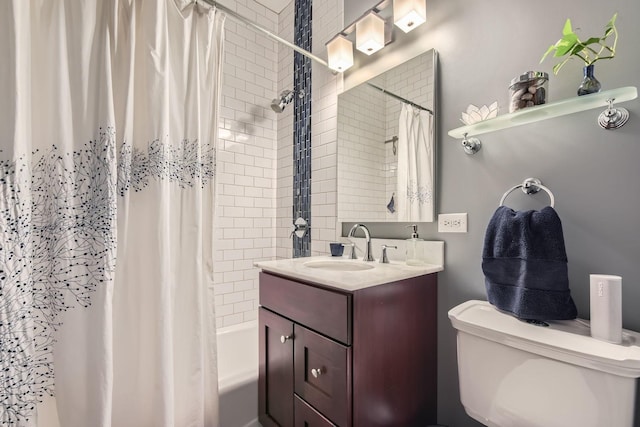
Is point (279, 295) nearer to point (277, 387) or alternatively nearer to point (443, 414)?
point (277, 387)

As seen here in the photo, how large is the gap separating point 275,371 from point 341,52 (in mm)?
1864

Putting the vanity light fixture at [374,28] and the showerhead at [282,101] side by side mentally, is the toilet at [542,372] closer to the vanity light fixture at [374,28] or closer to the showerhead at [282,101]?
the vanity light fixture at [374,28]

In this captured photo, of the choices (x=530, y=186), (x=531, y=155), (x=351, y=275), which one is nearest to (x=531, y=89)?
(x=531, y=155)

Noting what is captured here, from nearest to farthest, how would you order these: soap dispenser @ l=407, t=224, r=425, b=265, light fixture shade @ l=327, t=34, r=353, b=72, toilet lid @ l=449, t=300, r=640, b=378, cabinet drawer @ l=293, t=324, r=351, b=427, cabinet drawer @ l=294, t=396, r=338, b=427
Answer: toilet lid @ l=449, t=300, r=640, b=378
cabinet drawer @ l=293, t=324, r=351, b=427
cabinet drawer @ l=294, t=396, r=338, b=427
soap dispenser @ l=407, t=224, r=425, b=265
light fixture shade @ l=327, t=34, r=353, b=72

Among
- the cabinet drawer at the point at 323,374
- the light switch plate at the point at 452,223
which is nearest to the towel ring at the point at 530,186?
the light switch plate at the point at 452,223

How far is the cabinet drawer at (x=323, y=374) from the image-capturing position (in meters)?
0.99

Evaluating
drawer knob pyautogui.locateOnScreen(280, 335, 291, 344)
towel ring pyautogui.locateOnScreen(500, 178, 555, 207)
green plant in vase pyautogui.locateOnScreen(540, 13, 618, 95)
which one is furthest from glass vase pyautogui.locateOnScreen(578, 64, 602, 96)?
drawer knob pyautogui.locateOnScreen(280, 335, 291, 344)

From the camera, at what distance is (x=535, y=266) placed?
0.91m

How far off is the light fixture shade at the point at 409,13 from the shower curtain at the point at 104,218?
1.03 metres

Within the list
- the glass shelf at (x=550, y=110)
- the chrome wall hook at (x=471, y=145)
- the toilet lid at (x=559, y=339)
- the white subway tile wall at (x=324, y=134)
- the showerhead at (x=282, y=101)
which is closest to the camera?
the toilet lid at (x=559, y=339)

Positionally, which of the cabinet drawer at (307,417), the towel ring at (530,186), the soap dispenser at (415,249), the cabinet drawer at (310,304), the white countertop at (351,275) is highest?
the towel ring at (530,186)

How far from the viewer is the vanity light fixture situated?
1.41 meters

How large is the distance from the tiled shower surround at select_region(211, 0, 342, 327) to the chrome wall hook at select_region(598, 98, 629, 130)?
1.32 metres

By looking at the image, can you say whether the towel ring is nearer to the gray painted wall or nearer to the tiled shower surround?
the gray painted wall
